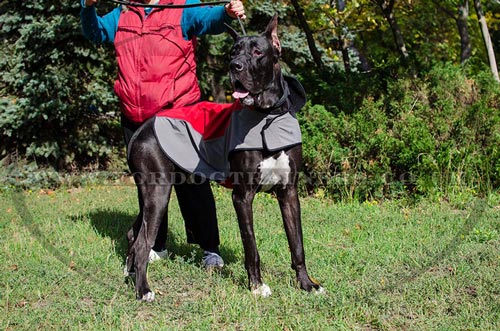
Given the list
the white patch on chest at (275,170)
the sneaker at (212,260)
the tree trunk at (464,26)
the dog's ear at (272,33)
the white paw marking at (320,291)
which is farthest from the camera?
the tree trunk at (464,26)

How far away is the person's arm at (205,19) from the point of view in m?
4.21

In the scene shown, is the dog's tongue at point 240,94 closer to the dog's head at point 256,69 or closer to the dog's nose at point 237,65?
the dog's head at point 256,69

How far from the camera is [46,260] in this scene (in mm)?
4949

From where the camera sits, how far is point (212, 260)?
15.6ft

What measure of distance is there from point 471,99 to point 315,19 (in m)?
3.40

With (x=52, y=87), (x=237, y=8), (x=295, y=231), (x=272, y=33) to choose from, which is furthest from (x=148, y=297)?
(x=52, y=87)

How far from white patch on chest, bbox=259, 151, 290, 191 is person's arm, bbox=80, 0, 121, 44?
1800 millimetres

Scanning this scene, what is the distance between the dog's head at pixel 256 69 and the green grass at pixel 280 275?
53.3 inches

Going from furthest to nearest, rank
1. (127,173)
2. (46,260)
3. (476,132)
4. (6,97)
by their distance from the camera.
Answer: (127,173), (6,97), (476,132), (46,260)

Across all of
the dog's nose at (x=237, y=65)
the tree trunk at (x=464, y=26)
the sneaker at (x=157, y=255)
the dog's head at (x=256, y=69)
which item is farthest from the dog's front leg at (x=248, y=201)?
the tree trunk at (x=464, y=26)

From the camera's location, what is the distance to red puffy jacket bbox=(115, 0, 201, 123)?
4.28 meters

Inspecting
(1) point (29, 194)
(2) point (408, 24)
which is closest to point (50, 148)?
(1) point (29, 194)

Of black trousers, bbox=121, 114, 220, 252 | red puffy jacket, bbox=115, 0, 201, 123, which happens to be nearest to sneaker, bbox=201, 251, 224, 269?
black trousers, bbox=121, 114, 220, 252

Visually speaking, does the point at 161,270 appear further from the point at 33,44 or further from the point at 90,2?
the point at 33,44
